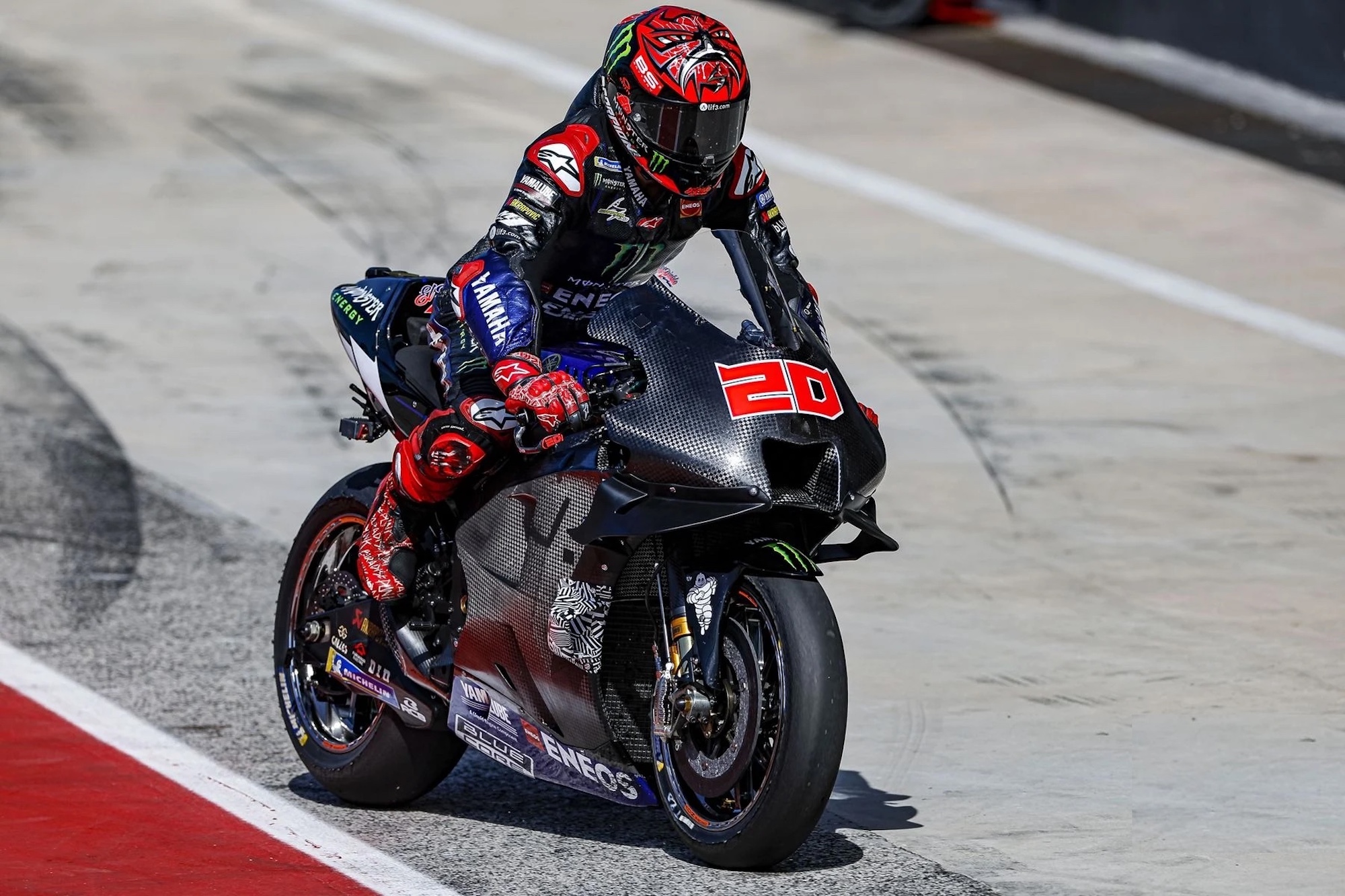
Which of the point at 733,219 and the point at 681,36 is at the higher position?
the point at 681,36

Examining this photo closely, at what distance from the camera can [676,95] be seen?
19.4ft

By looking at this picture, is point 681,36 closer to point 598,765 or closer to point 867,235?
point 598,765

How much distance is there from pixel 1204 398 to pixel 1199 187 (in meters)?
3.90

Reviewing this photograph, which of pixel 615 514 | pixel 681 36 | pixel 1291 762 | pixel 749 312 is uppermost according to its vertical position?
pixel 681 36

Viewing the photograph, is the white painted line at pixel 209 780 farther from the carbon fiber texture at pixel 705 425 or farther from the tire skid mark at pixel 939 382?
the tire skid mark at pixel 939 382

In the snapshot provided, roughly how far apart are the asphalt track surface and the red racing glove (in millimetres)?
680

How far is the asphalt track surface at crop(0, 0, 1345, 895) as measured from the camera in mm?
6562

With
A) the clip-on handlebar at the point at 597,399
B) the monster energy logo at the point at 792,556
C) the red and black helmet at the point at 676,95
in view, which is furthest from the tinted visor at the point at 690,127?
the monster energy logo at the point at 792,556

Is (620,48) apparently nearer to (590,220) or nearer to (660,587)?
(590,220)

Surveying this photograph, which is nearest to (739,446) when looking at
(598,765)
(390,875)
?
(598,765)

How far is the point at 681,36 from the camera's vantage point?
6008mm

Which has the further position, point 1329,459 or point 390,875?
point 1329,459

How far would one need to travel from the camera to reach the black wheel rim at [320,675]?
692 centimetres

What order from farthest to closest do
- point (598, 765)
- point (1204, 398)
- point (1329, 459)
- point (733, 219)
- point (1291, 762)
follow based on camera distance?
1. point (1204, 398)
2. point (1329, 459)
3. point (1291, 762)
4. point (733, 219)
5. point (598, 765)
